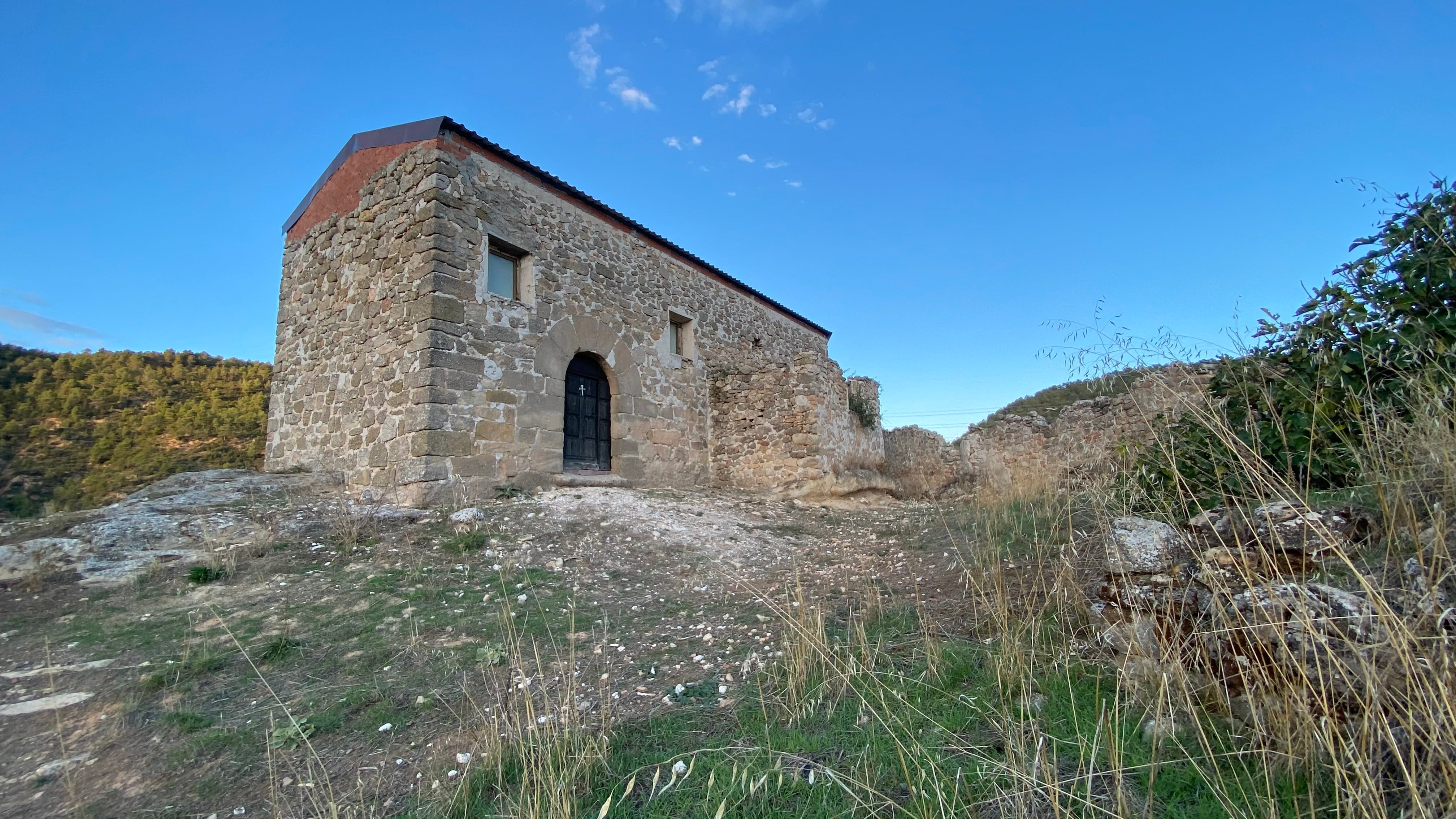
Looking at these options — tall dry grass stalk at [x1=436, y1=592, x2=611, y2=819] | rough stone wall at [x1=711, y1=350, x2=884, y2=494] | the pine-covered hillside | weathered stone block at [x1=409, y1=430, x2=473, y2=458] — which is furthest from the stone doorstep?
the pine-covered hillside

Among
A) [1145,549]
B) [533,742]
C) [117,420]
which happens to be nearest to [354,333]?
[533,742]

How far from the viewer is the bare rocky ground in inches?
93.4

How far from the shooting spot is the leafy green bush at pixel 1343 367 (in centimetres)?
242

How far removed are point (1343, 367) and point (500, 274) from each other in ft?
25.1

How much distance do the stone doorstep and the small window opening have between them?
2.32m

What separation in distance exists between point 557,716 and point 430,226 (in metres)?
6.15

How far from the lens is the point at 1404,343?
243cm

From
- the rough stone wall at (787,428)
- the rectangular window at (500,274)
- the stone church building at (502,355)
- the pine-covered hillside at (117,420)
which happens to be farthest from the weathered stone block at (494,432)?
the pine-covered hillside at (117,420)

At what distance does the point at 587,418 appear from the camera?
8773 mm

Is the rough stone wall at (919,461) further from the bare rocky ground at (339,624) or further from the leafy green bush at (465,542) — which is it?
the leafy green bush at (465,542)

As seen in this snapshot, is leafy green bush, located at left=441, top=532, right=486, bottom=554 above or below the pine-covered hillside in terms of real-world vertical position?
below

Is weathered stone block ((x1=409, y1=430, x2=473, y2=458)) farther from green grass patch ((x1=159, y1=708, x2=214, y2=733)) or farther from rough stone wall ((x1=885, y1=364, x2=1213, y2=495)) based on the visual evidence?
rough stone wall ((x1=885, y1=364, x2=1213, y2=495))

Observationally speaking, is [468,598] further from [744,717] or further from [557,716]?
[744,717]

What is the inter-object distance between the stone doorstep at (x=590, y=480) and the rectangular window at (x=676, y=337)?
259cm
